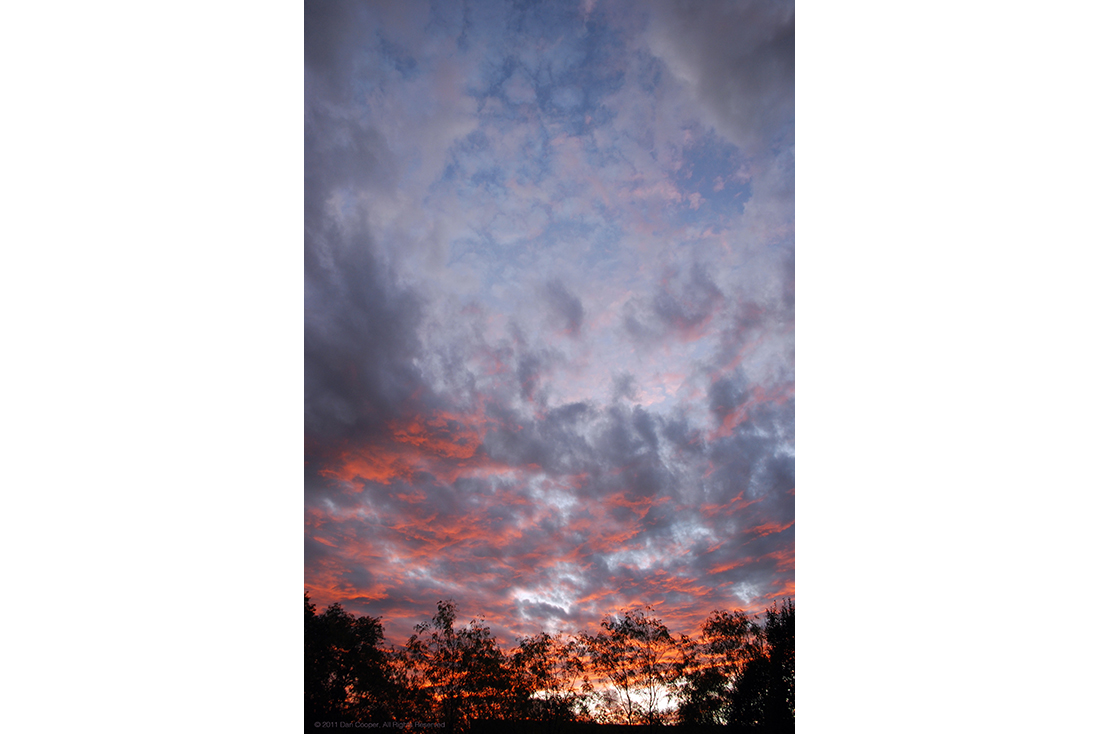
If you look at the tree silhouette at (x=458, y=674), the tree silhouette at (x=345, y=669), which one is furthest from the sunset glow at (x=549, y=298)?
the tree silhouette at (x=458, y=674)

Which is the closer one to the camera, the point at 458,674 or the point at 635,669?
the point at 458,674

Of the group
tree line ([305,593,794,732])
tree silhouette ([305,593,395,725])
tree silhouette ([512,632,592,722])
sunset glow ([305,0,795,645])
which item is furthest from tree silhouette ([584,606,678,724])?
tree silhouette ([305,593,395,725])

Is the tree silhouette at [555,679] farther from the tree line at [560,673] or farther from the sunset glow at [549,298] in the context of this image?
the sunset glow at [549,298]

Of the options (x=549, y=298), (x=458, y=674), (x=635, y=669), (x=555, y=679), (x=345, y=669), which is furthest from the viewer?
(x=635, y=669)

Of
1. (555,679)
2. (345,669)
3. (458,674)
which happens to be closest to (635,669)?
(555,679)

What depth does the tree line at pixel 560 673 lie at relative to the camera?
17.3m

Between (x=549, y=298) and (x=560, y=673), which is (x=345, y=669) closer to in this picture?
(x=560, y=673)

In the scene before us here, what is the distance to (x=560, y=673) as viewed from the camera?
2150 centimetres

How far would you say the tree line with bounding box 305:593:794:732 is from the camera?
17.3m

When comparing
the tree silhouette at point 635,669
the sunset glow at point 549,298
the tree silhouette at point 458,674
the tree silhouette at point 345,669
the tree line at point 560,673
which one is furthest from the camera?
the tree silhouette at point 635,669
